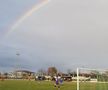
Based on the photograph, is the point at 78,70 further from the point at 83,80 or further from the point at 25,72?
the point at 25,72

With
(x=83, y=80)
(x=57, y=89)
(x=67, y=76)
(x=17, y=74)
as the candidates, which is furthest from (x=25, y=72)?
(x=83, y=80)

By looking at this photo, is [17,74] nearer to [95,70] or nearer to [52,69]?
[52,69]

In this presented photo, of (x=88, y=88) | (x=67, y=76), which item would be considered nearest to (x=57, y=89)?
(x=88, y=88)

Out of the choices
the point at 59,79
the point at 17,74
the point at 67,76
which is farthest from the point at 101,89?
the point at 17,74

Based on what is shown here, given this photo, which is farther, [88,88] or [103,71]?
[88,88]

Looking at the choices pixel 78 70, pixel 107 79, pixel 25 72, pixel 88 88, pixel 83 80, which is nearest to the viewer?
pixel 78 70

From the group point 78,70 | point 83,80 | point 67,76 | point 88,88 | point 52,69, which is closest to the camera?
point 78,70

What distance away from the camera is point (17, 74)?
497 ft

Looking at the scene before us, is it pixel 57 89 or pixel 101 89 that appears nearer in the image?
pixel 101 89

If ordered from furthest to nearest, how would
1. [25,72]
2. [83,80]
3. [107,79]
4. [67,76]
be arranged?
[25,72] < [67,76] < [83,80] < [107,79]

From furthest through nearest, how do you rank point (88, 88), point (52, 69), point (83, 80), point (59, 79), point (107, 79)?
point (52, 69), point (59, 79), point (88, 88), point (83, 80), point (107, 79)

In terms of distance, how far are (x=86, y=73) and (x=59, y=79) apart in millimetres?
14525

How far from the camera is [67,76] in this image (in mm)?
87750

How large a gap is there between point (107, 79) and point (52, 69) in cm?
11530
